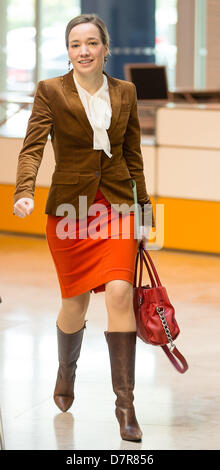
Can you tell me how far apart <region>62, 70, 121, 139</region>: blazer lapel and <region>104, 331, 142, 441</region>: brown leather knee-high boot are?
714 mm

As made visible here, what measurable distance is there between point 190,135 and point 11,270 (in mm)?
1674

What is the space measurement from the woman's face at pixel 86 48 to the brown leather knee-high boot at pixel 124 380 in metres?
0.93

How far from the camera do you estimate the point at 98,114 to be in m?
3.16

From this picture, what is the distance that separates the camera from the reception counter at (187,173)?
679 cm

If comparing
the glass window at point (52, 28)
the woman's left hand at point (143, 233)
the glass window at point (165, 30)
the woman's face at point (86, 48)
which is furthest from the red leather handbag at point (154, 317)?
the glass window at point (52, 28)

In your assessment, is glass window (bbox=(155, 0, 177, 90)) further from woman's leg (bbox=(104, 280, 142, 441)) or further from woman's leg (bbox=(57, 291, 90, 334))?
woman's leg (bbox=(104, 280, 142, 441))

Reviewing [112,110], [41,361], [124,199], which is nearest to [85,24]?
[112,110]

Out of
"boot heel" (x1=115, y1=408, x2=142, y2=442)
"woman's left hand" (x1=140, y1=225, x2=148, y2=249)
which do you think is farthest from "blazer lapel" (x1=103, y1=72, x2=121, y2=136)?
"boot heel" (x1=115, y1=408, x2=142, y2=442)

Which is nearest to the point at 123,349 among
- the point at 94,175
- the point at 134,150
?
the point at 94,175

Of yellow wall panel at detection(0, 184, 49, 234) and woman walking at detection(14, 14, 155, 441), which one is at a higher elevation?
woman walking at detection(14, 14, 155, 441)

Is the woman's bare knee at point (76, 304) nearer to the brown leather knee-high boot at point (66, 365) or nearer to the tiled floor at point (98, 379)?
the brown leather knee-high boot at point (66, 365)

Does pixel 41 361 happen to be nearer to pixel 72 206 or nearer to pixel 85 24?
pixel 72 206

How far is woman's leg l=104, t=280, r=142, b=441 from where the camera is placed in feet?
10.3

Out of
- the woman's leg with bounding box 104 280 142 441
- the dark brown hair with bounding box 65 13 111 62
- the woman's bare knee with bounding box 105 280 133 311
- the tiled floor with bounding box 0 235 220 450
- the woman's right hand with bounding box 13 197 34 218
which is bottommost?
the tiled floor with bounding box 0 235 220 450
